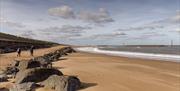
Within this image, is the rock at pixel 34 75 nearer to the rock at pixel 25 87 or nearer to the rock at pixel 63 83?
the rock at pixel 25 87

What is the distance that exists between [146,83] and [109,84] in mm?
1871

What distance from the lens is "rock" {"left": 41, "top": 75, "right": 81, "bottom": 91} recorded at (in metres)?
12.4

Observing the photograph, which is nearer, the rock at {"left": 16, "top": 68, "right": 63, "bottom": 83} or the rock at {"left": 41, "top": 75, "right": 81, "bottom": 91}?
the rock at {"left": 41, "top": 75, "right": 81, "bottom": 91}

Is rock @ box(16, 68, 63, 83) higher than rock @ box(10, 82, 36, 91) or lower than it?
higher

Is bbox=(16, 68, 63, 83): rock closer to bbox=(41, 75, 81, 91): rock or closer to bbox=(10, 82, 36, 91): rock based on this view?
bbox=(10, 82, 36, 91): rock

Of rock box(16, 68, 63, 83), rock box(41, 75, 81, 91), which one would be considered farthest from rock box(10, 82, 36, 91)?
rock box(16, 68, 63, 83)

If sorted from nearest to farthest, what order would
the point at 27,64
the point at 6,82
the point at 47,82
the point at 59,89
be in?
1. the point at 59,89
2. the point at 47,82
3. the point at 6,82
4. the point at 27,64

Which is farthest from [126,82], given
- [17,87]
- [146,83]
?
[17,87]

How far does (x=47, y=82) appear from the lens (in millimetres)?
13375

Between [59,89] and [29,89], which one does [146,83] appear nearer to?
[59,89]

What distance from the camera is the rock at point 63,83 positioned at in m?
12.4

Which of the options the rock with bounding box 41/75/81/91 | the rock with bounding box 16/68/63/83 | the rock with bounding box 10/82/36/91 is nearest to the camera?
the rock with bounding box 41/75/81/91

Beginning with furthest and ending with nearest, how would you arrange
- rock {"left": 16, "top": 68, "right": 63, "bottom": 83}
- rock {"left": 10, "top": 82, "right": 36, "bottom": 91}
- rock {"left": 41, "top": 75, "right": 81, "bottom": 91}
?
rock {"left": 16, "top": 68, "right": 63, "bottom": 83} → rock {"left": 10, "top": 82, "right": 36, "bottom": 91} → rock {"left": 41, "top": 75, "right": 81, "bottom": 91}

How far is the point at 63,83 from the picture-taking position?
12.4 m
